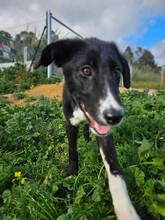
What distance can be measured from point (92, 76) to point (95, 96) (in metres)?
0.22

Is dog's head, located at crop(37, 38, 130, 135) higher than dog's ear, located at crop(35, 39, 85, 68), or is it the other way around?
dog's ear, located at crop(35, 39, 85, 68)

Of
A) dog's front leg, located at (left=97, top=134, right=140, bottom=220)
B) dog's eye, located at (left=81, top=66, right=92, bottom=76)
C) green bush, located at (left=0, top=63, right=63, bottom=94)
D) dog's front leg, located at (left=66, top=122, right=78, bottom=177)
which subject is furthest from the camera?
green bush, located at (left=0, top=63, right=63, bottom=94)

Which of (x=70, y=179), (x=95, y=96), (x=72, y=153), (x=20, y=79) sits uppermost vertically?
(x=20, y=79)

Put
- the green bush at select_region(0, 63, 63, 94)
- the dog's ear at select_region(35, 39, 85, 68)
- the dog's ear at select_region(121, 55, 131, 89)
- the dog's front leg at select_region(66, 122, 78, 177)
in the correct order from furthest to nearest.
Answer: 1. the green bush at select_region(0, 63, 63, 94)
2. the dog's ear at select_region(121, 55, 131, 89)
3. the dog's front leg at select_region(66, 122, 78, 177)
4. the dog's ear at select_region(35, 39, 85, 68)

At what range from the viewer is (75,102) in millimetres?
1856

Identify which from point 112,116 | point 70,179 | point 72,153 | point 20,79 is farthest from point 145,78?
point 112,116

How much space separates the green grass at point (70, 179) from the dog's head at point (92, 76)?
0.40 m

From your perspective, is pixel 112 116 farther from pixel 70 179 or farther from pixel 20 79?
pixel 20 79

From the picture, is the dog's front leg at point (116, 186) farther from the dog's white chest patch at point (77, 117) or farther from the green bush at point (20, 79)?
the green bush at point (20, 79)

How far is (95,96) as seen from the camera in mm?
1442

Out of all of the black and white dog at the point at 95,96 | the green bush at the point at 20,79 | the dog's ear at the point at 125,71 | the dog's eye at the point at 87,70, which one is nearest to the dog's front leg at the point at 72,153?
the black and white dog at the point at 95,96

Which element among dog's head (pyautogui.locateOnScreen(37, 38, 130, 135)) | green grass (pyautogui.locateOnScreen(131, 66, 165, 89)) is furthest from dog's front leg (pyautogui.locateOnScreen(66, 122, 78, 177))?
green grass (pyautogui.locateOnScreen(131, 66, 165, 89))

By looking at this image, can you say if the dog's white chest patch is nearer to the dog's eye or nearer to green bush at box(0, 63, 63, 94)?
the dog's eye

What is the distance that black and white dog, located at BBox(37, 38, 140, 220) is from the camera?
1332mm
